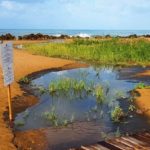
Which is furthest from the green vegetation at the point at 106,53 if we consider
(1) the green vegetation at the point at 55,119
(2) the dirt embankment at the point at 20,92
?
(1) the green vegetation at the point at 55,119

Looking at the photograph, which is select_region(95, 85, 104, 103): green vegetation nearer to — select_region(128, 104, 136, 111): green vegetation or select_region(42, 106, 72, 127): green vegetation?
select_region(128, 104, 136, 111): green vegetation

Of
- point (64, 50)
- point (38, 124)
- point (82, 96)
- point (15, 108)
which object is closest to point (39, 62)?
point (64, 50)

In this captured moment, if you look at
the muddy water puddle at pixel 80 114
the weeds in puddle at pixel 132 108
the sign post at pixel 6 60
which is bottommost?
the muddy water puddle at pixel 80 114

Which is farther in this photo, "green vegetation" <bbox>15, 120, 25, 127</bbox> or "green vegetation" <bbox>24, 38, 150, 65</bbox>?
"green vegetation" <bbox>24, 38, 150, 65</bbox>

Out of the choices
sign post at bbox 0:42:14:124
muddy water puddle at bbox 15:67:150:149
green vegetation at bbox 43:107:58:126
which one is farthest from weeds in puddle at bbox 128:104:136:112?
sign post at bbox 0:42:14:124

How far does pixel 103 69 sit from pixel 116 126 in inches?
453

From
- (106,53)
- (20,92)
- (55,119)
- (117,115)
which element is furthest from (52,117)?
(106,53)

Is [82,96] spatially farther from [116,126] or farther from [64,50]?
[64,50]

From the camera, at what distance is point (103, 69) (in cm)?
2197

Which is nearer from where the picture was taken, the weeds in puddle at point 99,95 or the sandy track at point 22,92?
the sandy track at point 22,92

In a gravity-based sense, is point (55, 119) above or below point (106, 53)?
below

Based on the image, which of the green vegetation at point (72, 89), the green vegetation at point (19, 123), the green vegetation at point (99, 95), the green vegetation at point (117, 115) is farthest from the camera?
the green vegetation at point (72, 89)

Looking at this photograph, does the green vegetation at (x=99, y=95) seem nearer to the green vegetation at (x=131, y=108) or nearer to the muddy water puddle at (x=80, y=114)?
the muddy water puddle at (x=80, y=114)

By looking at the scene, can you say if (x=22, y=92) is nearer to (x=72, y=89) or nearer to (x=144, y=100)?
(x=72, y=89)
